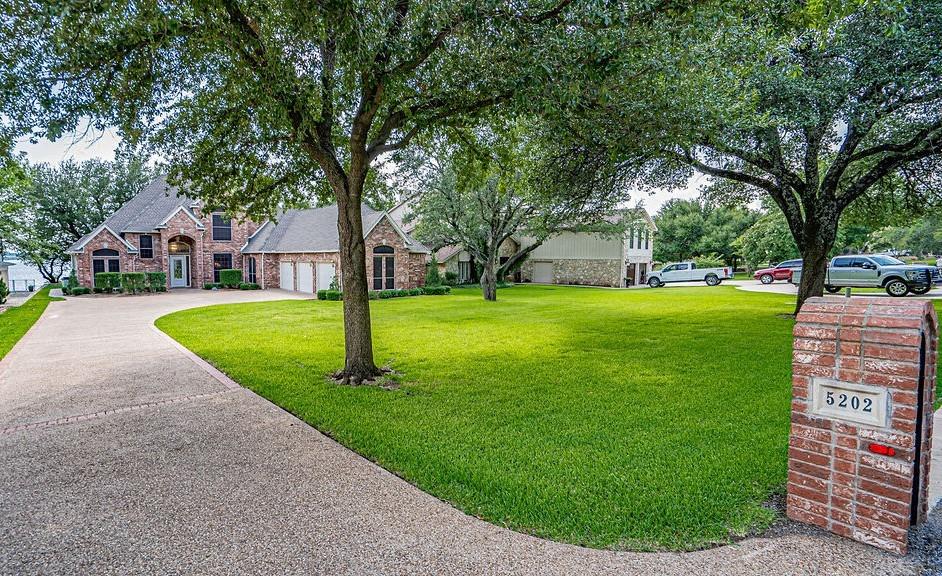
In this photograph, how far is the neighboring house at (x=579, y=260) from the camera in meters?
30.8

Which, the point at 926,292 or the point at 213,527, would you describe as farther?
the point at 926,292

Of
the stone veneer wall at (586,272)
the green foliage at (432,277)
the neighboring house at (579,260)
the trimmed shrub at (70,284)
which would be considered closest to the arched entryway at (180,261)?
the trimmed shrub at (70,284)

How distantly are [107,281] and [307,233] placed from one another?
9.55m

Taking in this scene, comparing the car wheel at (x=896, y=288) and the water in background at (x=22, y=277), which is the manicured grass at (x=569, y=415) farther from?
the water in background at (x=22, y=277)

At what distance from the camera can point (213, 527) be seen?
3027 millimetres

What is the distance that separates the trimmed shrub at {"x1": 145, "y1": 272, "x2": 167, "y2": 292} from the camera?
23984 mm

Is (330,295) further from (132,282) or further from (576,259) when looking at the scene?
(576,259)

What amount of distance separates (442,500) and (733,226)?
143 ft

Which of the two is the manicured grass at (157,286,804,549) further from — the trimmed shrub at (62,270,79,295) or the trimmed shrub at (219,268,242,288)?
the trimmed shrub at (219,268,242,288)

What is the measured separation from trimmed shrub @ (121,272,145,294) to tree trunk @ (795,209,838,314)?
2731 cm

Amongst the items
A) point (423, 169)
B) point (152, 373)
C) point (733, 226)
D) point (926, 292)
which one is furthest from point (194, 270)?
point (733, 226)

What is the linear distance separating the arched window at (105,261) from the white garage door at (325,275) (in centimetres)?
1075

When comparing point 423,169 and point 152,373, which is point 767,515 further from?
point 423,169

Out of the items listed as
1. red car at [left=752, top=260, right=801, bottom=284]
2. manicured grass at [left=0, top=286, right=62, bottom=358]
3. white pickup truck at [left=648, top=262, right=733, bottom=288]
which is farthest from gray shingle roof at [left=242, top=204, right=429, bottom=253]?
red car at [left=752, top=260, right=801, bottom=284]
